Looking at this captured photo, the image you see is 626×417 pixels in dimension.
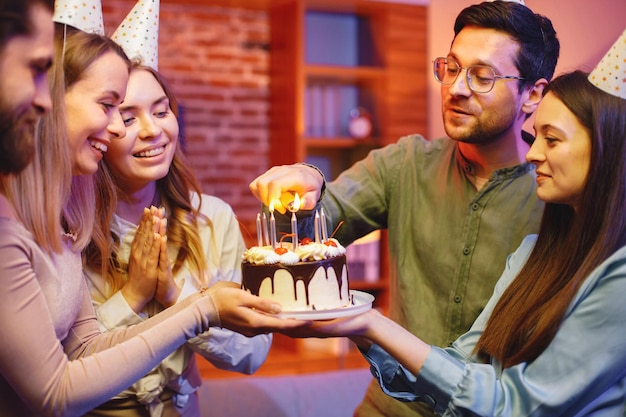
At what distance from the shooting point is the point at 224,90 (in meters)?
5.75

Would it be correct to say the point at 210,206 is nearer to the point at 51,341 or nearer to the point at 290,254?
the point at 290,254

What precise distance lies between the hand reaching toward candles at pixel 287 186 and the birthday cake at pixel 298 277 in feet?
0.56

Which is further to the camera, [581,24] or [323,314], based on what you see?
[581,24]

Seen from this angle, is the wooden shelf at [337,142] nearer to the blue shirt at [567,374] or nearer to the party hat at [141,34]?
the party hat at [141,34]

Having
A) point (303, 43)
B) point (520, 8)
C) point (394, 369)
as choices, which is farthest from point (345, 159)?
point (394, 369)

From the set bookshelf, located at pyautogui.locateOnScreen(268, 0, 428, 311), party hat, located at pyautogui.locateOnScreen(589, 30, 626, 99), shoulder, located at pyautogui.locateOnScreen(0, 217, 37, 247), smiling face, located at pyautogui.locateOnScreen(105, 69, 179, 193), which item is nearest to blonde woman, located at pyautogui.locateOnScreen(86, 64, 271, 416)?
smiling face, located at pyautogui.locateOnScreen(105, 69, 179, 193)

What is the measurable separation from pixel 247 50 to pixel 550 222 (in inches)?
173

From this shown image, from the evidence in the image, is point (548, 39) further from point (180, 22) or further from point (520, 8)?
point (180, 22)

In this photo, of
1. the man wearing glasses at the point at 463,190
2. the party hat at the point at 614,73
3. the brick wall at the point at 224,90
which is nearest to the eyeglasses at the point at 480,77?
the man wearing glasses at the point at 463,190

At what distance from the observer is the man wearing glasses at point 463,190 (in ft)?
6.48

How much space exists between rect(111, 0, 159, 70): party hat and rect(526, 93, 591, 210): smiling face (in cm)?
111

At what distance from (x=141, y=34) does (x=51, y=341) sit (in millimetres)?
1072

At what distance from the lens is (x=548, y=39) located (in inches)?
80.8

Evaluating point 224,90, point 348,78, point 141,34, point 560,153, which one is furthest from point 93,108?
point 224,90
